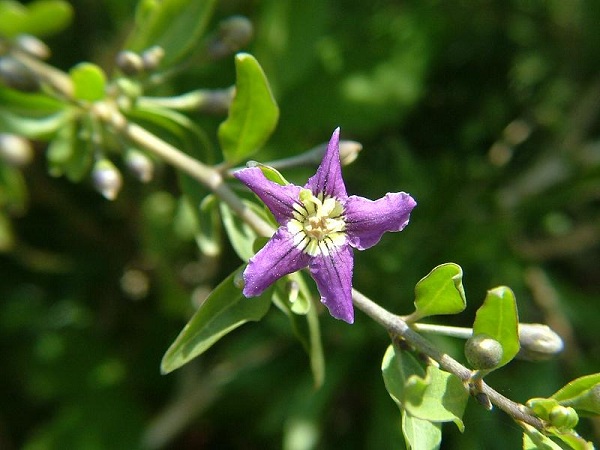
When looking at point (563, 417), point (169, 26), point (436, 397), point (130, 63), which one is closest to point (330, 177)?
point (436, 397)

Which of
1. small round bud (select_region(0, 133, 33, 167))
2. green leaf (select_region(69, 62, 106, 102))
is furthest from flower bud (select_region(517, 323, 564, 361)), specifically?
small round bud (select_region(0, 133, 33, 167))

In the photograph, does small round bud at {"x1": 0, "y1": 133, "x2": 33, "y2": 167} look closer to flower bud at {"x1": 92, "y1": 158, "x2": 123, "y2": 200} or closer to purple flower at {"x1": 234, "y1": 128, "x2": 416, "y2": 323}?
flower bud at {"x1": 92, "y1": 158, "x2": 123, "y2": 200}

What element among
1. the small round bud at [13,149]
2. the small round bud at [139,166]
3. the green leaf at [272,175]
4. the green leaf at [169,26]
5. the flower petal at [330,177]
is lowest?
the flower petal at [330,177]

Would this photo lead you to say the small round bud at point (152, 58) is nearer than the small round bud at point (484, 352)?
No

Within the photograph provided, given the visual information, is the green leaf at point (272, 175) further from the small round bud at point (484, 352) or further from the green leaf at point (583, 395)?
the green leaf at point (583, 395)

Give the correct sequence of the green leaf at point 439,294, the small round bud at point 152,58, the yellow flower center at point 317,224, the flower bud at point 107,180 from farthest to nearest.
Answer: the small round bud at point 152,58
the flower bud at point 107,180
the yellow flower center at point 317,224
the green leaf at point 439,294

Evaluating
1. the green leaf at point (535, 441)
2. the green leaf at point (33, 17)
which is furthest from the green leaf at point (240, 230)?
the green leaf at point (33, 17)

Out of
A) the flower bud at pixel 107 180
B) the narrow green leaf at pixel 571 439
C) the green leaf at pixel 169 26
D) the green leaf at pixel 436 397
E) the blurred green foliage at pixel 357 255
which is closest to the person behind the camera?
the green leaf at pixel 436 397
